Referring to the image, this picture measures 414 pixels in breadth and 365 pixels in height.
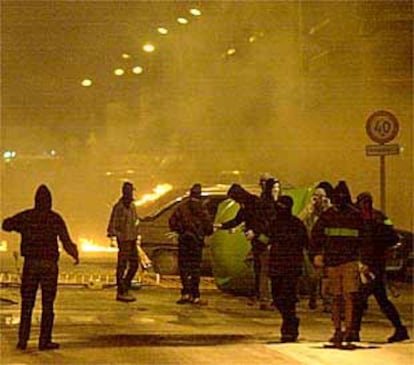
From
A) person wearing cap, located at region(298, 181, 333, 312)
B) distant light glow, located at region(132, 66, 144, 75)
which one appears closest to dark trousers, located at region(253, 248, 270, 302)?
person wearing cap, located at region(298, 181, 333, 312)

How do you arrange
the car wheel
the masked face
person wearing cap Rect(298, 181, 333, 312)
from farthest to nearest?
the car wheel → the masked face → person wearing cap Rect(298, 181, 333, 312)

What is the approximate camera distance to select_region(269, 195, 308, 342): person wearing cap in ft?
36.6

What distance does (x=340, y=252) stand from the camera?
10.6 meters

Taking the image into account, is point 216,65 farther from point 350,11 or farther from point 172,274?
point 172,274

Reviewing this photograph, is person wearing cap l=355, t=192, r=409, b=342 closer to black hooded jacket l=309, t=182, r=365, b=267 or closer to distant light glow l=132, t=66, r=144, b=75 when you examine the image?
black hooded jacket l=309, t=182, r=365, b=267

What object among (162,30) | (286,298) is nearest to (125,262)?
(286,298)

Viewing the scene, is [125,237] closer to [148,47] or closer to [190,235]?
[190,235]

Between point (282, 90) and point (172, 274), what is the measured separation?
10465 millimetres

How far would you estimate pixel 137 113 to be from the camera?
110 feet

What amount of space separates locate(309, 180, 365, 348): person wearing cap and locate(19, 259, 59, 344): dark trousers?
213cm

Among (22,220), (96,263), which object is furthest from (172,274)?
(22,220)

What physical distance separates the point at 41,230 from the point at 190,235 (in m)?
4.35

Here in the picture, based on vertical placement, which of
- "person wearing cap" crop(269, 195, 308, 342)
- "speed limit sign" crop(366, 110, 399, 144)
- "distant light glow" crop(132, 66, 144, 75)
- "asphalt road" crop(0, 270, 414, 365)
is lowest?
"asphalt road" crop(0, 270, 414, 365)

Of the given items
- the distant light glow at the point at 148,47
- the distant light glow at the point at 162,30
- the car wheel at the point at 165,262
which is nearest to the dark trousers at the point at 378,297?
the car wheel at the point at 165,262
